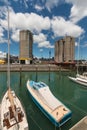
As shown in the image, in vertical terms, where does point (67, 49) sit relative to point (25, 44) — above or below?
below

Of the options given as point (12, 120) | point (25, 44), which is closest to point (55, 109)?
point (12, 120)

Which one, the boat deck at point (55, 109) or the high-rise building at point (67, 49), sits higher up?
the high-rise building at point (67, 49)

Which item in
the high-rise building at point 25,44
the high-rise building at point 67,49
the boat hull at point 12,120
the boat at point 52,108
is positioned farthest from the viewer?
the high-rise building at point 67,49

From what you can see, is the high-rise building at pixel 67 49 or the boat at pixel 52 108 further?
the high-rise building at pixel 67 49

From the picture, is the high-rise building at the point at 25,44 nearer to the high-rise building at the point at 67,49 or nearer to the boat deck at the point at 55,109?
the high-rise building at the point at 67,49

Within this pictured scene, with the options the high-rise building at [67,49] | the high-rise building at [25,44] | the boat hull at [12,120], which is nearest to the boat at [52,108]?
the boat hull at [12,120]

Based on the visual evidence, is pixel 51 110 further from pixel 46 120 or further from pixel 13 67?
pixel 13 67

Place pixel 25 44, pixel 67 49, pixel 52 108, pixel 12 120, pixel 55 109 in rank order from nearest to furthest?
pixel 12 120, pixel 55 109, pixel 52 108, pixel 67 49, pixel 25 44

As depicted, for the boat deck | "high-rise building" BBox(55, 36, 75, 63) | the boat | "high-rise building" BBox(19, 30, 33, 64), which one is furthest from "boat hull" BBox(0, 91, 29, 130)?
"high-rise building" BBox(55, 36, 75, 63)

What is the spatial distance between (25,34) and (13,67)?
95746 mm

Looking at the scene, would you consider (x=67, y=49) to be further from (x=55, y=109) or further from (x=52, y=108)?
(x=55, y=109)

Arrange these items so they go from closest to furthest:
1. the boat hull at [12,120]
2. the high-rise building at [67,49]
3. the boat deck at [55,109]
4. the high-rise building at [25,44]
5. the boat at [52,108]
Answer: the boat hull at [12,120] → the boat at [52,108] → the boat deck at [55,109] → the high-rise building at [25,44] → the high-rise building at [67,49]

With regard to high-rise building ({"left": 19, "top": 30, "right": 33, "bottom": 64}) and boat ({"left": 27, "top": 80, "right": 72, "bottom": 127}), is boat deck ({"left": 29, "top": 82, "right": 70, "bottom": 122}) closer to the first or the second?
boat ({"left": 27, "top": 80, "right": 72, "bottom": 127})

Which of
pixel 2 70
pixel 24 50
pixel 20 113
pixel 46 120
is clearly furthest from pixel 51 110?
pixel 24 50
